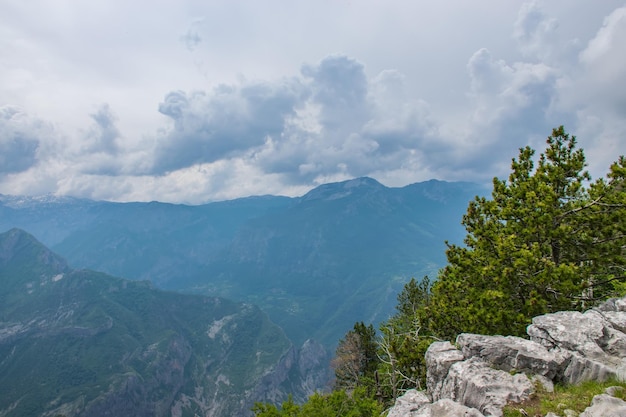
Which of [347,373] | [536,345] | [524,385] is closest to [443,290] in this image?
[536,345]

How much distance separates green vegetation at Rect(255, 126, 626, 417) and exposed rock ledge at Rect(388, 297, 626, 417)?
11.8ft

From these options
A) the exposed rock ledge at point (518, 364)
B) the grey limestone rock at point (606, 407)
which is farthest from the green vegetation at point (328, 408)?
the grey limestone rock at point (606, 407)

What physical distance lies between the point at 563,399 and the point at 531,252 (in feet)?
32.9

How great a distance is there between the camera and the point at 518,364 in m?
16.0

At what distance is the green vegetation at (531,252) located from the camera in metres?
22.0

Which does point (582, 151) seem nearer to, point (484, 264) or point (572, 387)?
point (484, 264)

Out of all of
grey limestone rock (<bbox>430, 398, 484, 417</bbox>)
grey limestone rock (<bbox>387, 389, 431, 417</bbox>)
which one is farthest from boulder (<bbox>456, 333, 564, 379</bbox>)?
grey limestone rock (<bbox>430, 398, 484, 417</bbox>)

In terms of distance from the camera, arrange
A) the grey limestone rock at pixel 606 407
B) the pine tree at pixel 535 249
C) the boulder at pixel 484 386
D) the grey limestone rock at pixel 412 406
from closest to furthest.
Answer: the grey limestone rock at pixel 606 407
the boulder at pixel 484 386
the grey limestone rock at pixel 412 406
the pine tree at pixel 535 249

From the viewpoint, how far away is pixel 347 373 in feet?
188

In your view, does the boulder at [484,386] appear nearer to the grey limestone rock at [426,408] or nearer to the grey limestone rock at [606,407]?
the grey limestone rock at [426,408]

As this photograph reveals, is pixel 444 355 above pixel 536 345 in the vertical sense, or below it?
below

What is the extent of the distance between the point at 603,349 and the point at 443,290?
11302mm

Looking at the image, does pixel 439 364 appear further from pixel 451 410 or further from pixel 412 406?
pixel 451 410

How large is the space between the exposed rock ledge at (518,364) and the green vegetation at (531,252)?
11.8ft
